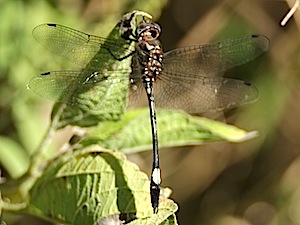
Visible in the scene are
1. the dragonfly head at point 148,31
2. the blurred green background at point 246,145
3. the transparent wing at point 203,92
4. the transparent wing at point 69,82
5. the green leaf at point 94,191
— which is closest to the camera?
the green leaf at point 94,191

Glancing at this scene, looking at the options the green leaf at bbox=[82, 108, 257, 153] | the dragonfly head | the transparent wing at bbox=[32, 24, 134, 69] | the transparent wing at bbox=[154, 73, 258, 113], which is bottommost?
the green leaf at bbox=[82, 108, 257, 153]

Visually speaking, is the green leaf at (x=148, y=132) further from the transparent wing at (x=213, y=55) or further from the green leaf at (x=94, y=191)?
the transparent wing at (x=213, y=55)

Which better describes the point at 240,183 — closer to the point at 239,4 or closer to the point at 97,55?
the point at 239,4

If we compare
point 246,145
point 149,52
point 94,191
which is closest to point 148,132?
point 94,191

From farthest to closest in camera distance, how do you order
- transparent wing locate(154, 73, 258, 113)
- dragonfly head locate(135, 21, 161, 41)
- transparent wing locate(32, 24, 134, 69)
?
transparent wing locate(154, 73, 258, 113)
dragonfly head locate(135, 21, 161, 41)
transparent wing locate(32, 24, 134, 69)

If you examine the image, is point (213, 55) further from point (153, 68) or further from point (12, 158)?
point (12, 158)

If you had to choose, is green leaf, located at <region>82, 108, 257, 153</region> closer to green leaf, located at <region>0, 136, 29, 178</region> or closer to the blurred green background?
green leaf, located at <region>0, 136, 29, 178</region>

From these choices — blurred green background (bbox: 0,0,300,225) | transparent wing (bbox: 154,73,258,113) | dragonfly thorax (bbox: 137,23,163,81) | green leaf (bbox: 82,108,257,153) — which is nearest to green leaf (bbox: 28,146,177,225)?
green leaf (bbox: 82,108,257,153)

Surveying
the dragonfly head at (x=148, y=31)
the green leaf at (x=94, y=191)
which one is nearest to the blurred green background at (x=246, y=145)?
the dragonfly head at (x=148, y=31)
